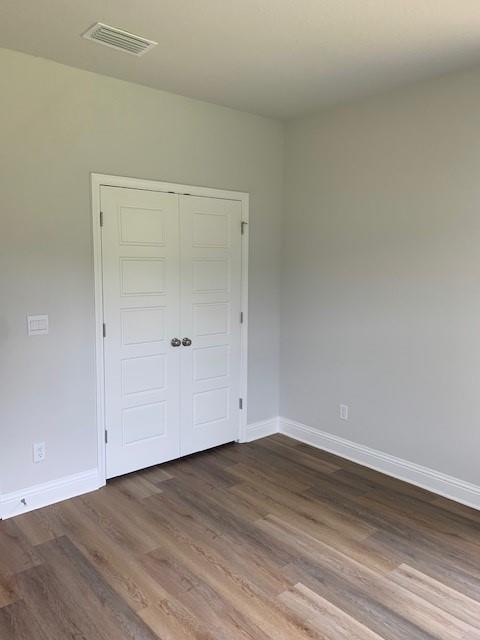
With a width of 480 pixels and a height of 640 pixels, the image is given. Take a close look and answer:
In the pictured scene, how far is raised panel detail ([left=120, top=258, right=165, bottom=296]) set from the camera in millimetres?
3424

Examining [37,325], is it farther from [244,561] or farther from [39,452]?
[244,561]

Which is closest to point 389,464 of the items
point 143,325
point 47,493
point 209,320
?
point 209,320

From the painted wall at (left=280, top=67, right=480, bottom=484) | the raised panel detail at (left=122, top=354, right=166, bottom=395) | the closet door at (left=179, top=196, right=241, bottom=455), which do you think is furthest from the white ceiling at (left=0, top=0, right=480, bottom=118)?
the raised panel detail at (left=122, top=354, right=166, bottom=395)

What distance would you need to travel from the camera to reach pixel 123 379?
349 cm

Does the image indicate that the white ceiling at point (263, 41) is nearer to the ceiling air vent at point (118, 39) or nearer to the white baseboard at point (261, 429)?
the ceiling air vent at point (118, 39)

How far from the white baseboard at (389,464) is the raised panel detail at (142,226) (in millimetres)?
2055

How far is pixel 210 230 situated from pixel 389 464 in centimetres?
223

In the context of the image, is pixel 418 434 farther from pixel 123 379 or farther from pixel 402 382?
pixel 123 379

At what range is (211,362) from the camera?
4016mm

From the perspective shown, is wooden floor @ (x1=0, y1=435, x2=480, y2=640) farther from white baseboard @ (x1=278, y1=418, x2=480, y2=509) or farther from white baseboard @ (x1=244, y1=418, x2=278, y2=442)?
white baseboard @ (x1=244, y1=418, x2=278, y2=442)

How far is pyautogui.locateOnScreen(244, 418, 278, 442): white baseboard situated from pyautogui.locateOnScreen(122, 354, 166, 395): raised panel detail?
1036mm

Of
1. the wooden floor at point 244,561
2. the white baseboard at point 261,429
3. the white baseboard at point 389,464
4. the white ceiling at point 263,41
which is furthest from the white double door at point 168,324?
the white ceiling at point 263,41

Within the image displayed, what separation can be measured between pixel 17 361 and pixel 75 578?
1.28 m

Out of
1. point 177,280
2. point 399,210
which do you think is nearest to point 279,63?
point 399,210
